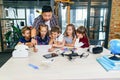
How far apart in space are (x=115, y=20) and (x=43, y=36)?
3287 millimetres

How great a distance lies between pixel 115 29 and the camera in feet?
17.1

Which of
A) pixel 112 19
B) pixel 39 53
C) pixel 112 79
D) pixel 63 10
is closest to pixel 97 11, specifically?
pixel 112 19

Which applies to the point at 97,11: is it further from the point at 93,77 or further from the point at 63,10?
the point at 93,77

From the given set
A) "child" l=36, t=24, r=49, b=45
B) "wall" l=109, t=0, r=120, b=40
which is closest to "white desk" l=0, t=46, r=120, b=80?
"child" l=36, t=24, r=49, b=45

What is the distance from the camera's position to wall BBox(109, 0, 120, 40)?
16.6 ft

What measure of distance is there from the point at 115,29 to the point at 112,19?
13.0 inches

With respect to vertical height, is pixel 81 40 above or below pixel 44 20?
below

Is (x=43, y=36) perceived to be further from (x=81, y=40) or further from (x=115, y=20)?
(x=115, y=20)

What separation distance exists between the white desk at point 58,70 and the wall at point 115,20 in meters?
3.79

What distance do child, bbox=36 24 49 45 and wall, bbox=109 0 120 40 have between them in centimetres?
320

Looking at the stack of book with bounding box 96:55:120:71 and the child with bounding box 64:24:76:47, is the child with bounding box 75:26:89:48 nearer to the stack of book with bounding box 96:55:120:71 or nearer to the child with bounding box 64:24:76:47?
the child with bounding box 64:24:76:47

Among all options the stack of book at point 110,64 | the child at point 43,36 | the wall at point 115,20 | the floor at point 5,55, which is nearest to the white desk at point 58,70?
the stack of book at point 110,64

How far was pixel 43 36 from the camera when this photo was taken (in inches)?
101

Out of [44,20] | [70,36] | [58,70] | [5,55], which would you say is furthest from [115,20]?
[58,70]
